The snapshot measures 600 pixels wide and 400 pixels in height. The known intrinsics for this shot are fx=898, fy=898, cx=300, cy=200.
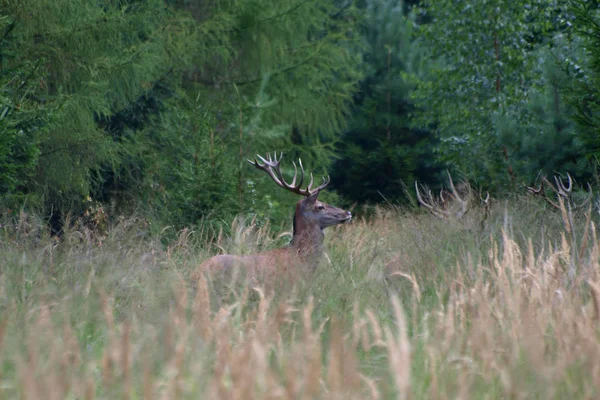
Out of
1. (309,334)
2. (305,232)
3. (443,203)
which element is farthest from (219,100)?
(309,334)

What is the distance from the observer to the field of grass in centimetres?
252

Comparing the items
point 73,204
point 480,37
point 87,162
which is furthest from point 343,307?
point 480,37

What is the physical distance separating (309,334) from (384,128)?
20.7 m

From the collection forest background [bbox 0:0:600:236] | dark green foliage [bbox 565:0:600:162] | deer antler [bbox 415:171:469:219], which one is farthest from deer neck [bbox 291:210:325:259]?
dark green foliage [bbox 565:0:600:162]

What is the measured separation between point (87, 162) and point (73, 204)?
1040 mm

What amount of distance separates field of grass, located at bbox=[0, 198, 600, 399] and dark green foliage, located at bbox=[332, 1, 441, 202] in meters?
15.9

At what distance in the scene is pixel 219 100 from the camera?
612 inches

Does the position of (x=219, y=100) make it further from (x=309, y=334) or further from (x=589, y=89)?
(x=309, y=334)

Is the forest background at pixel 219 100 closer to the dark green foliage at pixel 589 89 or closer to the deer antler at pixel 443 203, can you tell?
the dark green foliage at pixel 589 89

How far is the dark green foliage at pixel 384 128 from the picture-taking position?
22.5 metres

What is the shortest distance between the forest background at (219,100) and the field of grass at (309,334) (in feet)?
10.5

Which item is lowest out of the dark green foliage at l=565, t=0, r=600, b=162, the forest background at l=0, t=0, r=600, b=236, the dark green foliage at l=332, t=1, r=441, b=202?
the dark green foliage at l=332, t=1, r=441, b=202

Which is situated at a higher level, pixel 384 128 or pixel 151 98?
pixel 151 98

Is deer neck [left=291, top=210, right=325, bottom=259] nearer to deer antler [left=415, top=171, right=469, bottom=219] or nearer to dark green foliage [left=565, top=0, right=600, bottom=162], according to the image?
deer antler [left=415, top=171, right=469, bottom=219]
